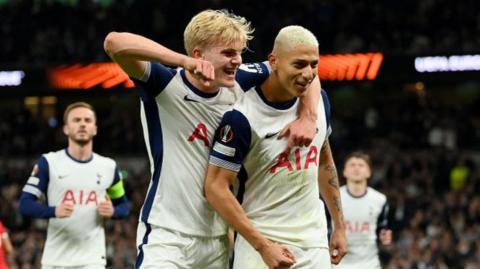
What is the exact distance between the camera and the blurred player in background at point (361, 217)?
1098 cm

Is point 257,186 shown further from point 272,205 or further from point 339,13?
point 339,13

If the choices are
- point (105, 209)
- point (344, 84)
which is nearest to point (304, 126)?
point (105, 209)

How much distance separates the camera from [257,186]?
5.68 metres

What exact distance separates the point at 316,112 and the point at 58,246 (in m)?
4.20

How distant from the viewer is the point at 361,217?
11.3m

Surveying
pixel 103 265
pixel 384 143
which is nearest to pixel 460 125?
pixel 384 143

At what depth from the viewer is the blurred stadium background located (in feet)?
70.7

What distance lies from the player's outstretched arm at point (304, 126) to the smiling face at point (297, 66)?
162 millimetres

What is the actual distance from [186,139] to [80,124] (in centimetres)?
384

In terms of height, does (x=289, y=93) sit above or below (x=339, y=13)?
below

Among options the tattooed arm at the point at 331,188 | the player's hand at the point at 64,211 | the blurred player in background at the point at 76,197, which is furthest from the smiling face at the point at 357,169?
the tattooed arm at the point at 331,188

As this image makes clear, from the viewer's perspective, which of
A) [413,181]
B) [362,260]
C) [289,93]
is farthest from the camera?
[413,181]

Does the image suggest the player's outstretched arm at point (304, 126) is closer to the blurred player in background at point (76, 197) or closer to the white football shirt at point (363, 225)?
the blurred player in background at point (76, 197)

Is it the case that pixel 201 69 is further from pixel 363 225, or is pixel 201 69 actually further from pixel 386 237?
pixel 363 225
